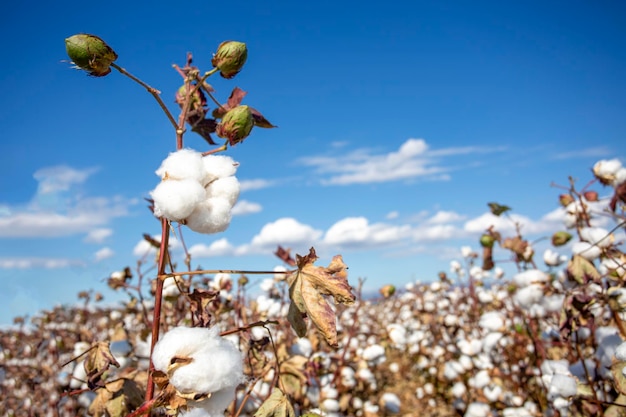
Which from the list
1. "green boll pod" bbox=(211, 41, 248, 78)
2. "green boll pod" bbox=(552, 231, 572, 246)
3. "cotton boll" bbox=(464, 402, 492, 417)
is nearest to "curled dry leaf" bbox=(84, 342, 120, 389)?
"green boll pod" bbox=(211, 41, 248, 78)

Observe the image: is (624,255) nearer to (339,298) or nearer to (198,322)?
(339,298)

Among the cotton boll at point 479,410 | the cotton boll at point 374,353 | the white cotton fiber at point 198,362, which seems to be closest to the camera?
the white cotton fiber at point 198,362

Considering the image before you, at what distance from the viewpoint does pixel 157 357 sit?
81 cm

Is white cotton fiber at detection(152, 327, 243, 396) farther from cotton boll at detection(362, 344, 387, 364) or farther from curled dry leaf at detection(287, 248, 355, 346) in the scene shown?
cotton boll at detection(362, 344, 387, 364)

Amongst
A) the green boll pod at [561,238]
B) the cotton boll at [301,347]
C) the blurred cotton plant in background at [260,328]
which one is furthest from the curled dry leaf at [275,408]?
the green boll pod at [561,238]

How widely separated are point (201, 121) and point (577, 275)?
5.73 ft

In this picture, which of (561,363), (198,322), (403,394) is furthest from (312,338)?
(403,394)

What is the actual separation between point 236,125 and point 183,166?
0.16 meters

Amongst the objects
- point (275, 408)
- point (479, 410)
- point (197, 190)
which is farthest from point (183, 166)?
point (479, 410)

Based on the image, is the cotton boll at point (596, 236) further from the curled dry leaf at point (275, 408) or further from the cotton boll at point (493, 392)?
the cotton boll at point (493, 392)

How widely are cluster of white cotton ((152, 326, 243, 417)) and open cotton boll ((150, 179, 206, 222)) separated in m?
0.22

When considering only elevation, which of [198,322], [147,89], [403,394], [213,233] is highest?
[147,89]

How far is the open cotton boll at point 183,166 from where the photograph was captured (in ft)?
2.82

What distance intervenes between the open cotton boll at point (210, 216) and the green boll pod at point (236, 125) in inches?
6.0
